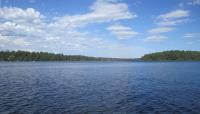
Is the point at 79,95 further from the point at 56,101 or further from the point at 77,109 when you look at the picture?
the point at 77,109

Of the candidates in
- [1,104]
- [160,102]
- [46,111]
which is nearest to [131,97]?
[160,102]

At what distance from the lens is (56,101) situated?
32469 mm

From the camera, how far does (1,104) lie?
29.9 metres

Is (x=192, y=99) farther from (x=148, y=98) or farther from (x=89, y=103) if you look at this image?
(x=89, y=103)

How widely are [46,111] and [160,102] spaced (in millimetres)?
14803

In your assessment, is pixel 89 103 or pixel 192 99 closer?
pixel 89 103

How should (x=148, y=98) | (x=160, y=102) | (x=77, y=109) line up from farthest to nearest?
(x=148, y=98), (x=160, y=102), (x=77, y=109)

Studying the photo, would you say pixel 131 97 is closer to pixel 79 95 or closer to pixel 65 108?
pixel 79 95

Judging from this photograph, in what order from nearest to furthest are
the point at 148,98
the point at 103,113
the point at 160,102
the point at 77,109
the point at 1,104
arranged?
1. the point at 103,113
2. the point at 77,109
3. the point at 1,104
4. the point at 160,102
5. the point at 148,98

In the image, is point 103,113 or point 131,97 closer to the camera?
point 103,113

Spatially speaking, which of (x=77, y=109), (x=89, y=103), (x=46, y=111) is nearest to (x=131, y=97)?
(x=89, y=103)

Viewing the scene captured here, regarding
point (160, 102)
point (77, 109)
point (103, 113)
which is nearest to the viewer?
point (103, 113)

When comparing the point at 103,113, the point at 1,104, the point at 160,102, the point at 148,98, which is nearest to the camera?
the point at 103,113

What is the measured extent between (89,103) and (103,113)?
541cm
